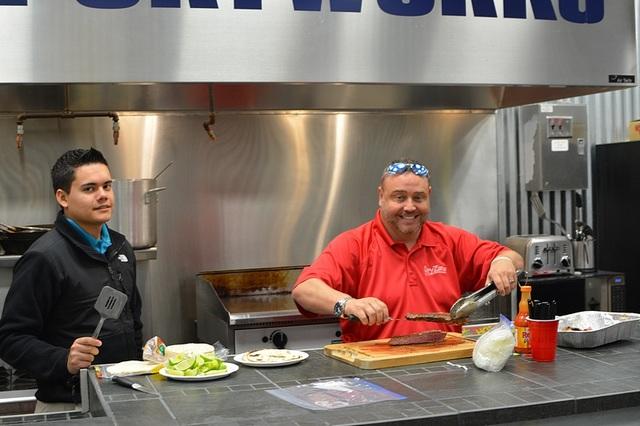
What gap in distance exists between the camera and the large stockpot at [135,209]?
429 cm

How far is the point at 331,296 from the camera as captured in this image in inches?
129

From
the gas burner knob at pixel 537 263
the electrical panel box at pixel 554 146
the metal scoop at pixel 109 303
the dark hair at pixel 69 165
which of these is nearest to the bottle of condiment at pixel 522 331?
the metal scoop at pixel 109 303

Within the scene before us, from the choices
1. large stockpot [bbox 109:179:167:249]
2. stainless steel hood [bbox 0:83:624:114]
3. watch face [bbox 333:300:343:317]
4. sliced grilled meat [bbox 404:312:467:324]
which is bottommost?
sliced grilled meat [bbox 404:312:467:324]

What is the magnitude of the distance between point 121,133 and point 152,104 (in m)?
0.27

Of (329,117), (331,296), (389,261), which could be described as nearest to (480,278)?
(389,261)

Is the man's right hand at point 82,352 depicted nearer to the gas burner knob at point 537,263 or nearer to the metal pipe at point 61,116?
the metal pipe at point 61,116

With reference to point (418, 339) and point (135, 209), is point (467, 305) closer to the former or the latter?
point (418, 339)

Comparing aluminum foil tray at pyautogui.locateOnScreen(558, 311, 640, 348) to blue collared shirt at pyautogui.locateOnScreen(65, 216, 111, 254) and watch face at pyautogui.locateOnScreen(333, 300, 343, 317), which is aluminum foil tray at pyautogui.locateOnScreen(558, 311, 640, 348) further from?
blue collared shirt at pyautogui.locateOnScreen(65, 216, 111, 254)

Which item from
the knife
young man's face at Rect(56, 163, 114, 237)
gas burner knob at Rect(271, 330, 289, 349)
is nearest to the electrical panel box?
gas burner knob at Rect(271, 330, 289, 349)

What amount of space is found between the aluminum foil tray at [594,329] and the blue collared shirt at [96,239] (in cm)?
174

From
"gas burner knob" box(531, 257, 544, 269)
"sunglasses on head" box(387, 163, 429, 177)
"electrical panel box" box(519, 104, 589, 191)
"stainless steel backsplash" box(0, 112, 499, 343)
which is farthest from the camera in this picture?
"electrical panel box" box(519, 104, 589, 191)

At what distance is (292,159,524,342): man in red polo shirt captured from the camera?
3447mm

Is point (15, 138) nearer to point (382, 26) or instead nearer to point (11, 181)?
point (11, 181)

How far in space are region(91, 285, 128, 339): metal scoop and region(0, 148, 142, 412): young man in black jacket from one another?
0.18m
